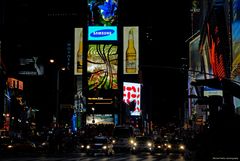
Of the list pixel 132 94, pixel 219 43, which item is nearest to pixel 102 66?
pixel 132 94

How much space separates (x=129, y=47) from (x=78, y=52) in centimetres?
1365

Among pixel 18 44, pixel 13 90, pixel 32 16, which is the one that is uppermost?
pixel 32 16

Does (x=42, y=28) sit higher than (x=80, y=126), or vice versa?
(x=42, y=28)

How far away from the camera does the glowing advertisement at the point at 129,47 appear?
422 ft

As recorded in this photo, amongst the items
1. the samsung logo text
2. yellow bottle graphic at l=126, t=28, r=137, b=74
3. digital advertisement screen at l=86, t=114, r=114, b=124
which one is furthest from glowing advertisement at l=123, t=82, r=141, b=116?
the samsung logo text

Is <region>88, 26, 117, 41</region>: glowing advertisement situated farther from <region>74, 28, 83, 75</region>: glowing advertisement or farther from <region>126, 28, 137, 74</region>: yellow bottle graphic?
<region>74, 28, 83, 75</region>: glowing advertisement

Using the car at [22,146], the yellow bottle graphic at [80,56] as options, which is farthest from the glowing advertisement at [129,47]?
the car at [22,146]

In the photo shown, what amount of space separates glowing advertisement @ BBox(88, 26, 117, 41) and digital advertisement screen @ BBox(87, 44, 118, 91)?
186 centimetres

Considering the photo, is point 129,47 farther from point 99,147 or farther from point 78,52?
point 99,147

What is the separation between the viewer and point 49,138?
175 ft

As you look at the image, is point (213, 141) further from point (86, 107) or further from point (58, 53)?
point (58, 53)

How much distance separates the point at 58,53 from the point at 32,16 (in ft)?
131

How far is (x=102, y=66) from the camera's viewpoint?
127 metres

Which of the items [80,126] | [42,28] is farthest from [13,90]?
[42,28]
